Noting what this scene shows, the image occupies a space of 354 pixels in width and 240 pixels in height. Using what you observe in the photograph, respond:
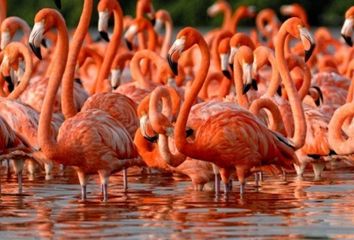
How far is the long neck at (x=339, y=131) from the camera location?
12883mm

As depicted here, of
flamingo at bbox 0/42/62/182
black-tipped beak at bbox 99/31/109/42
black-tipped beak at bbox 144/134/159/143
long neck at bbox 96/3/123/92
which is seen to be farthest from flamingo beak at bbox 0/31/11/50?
black-tipped beak at bbox 144/134/159/143

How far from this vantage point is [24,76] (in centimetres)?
1504

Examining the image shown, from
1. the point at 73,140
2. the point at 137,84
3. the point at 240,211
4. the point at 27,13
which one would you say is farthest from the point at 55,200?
the point at 27,13

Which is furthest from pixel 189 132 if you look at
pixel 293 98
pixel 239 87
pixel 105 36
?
pixel 105 36

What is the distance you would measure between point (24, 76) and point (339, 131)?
3576mm

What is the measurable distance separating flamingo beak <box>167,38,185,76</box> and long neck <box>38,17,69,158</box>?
2.91ft

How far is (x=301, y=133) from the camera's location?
42.4 feet

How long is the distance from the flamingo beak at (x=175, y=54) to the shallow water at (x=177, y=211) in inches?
41.0

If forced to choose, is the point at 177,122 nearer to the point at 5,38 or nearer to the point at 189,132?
the point at 189,132

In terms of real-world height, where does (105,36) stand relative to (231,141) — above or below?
above

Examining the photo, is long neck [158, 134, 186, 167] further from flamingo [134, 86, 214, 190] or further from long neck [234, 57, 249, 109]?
long neck [234, 57, 249, 109]

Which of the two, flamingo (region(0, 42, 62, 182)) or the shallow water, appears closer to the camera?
the shallow water

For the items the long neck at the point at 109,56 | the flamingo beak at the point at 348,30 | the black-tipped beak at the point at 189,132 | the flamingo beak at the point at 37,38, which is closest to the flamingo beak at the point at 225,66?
the flamingo beak at the point at 348,30

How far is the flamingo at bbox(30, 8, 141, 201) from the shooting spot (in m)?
11.9
